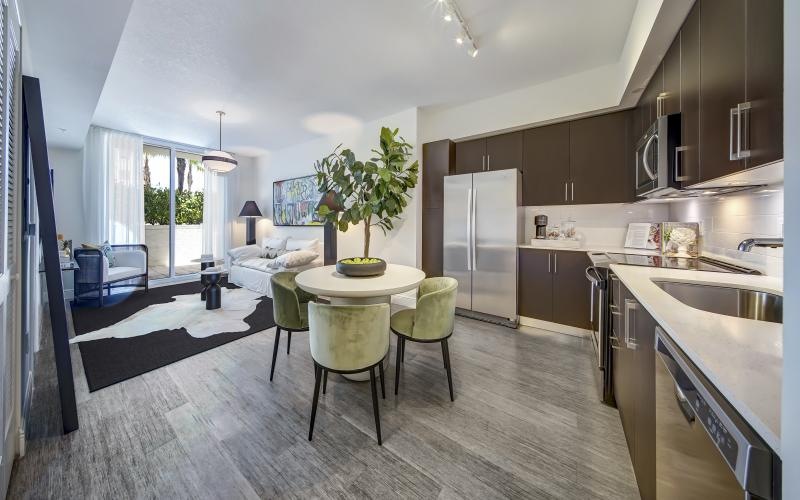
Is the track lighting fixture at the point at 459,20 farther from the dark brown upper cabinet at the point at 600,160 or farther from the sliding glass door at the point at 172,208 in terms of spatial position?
the sliding glass door at the point at 172,208

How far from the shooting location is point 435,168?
12.7 ft

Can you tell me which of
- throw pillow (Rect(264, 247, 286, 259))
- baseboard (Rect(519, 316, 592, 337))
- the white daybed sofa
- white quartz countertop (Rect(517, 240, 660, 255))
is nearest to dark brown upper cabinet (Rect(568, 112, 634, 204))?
white quartz countertop (Rect(517, 240, 660, 255))

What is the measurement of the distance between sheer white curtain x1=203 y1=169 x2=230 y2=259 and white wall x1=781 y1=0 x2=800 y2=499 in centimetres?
688

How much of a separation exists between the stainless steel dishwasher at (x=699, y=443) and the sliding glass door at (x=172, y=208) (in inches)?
269

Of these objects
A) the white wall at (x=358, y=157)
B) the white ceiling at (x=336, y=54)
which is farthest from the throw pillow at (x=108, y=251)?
the white wall at (x=358, y=157)

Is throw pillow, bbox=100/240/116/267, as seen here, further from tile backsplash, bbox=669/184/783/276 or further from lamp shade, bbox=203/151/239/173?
tile backsplash, bbox=669/184/783/276

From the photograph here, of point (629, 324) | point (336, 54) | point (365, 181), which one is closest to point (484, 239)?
point (365, 181)

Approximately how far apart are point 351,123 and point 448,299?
11.7 ft

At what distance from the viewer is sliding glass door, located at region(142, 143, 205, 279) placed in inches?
208

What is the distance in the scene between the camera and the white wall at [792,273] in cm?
39

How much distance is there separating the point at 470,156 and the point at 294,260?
3056 millimetres

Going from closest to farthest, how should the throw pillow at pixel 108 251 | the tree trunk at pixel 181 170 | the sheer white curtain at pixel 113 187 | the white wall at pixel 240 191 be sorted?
1. the throw pillow at pixel 108 251
2. the sheer white curtain at pixel 113 187
3. the tree trunk at pixel 181 170
4. the white wall at pixel 240 191

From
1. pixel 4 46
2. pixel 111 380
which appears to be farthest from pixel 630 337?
pixel 111 380

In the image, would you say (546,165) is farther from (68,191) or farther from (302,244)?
(68,191)
